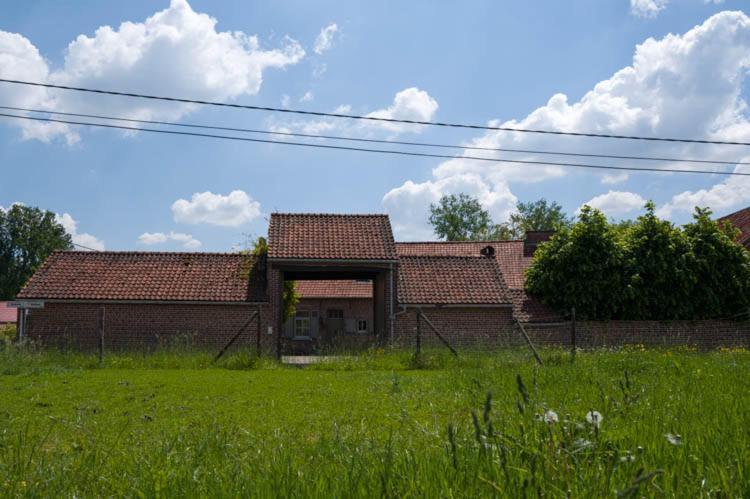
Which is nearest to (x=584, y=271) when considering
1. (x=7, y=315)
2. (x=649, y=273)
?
(x=649, y=273)

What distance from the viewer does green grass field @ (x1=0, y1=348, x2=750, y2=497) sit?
2865mm

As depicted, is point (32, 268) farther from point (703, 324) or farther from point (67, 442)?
point (67, 442)

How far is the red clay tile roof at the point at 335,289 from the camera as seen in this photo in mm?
36250

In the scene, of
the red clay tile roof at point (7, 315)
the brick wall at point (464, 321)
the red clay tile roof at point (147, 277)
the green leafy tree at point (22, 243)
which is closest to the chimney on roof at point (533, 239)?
the brick wall at point (464, 321)

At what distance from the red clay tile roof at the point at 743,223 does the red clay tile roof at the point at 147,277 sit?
23452 mm

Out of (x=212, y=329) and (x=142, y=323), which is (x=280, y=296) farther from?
(x=142, y=323)

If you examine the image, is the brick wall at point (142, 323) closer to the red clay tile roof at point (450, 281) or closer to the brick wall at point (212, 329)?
the brick wall at point (212, 329)

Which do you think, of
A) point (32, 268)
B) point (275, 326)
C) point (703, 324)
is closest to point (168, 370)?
point (275, 326)

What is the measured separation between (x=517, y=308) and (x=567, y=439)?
24.5m


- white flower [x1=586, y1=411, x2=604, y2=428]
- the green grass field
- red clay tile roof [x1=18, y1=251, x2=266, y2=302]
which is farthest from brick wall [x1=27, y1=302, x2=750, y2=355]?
white flower [x1=586, y1=411, x2=604, y2=428]

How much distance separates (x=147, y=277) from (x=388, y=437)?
71.7 feet

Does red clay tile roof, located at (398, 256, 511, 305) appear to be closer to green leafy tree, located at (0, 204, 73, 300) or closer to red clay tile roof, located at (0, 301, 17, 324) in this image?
red clay tile roof, located at (0, 301, 17, 324)

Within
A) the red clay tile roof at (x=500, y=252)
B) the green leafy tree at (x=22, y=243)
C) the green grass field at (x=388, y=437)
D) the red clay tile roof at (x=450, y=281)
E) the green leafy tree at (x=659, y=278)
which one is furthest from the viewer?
the green leafy tree at (x=22, y=243)

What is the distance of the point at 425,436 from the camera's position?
4715 mm
